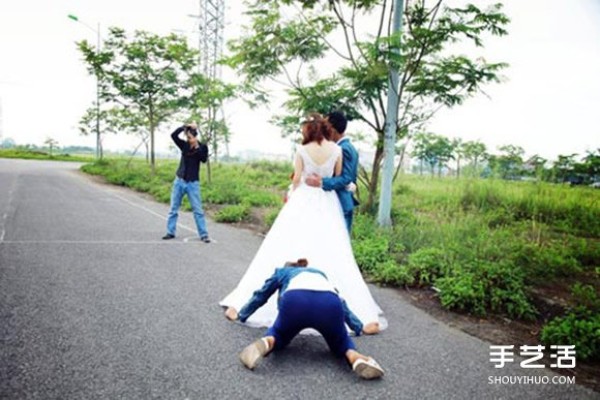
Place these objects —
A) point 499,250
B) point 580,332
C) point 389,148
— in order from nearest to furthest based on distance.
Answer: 1. point 580,332
2. point 499,250
3. point 389,148

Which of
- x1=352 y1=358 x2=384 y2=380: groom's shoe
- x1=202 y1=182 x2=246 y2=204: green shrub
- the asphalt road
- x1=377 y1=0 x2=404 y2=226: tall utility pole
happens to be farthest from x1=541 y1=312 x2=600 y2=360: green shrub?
x1=202 y1=182 x2=246 y2=204: green shrub

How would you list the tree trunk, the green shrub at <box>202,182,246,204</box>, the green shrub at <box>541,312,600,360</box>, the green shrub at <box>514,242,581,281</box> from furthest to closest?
1. the green shrub at <box>202,182,246,204</box>
2. the tree trunk
3. the green shrub at <box>514,242,581,281</box>
4. the green shrub at <box>541,312,600,360</box>

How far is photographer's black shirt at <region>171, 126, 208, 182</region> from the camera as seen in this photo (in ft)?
23.7

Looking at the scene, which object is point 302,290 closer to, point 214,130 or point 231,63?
point 231,63

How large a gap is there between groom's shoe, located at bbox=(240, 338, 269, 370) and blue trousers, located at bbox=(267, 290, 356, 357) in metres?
0.19

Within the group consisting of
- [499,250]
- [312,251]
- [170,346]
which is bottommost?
[170,346]

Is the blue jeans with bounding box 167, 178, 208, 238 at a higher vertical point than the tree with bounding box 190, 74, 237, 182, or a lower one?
lower

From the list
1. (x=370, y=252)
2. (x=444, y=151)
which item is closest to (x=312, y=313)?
(x=370, y=252)

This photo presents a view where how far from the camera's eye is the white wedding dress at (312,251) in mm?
3932

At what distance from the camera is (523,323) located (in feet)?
14.0

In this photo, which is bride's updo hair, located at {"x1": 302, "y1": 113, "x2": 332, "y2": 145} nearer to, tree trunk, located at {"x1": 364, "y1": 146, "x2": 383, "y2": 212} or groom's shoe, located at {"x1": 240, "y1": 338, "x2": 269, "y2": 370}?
groom's shoe, located at {"x1": 240, "y1": 338, "x2": 269, "y2": 370}

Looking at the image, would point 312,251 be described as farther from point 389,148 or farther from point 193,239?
point 389,148

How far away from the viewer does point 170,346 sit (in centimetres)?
316

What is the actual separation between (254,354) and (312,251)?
4.45 feet
